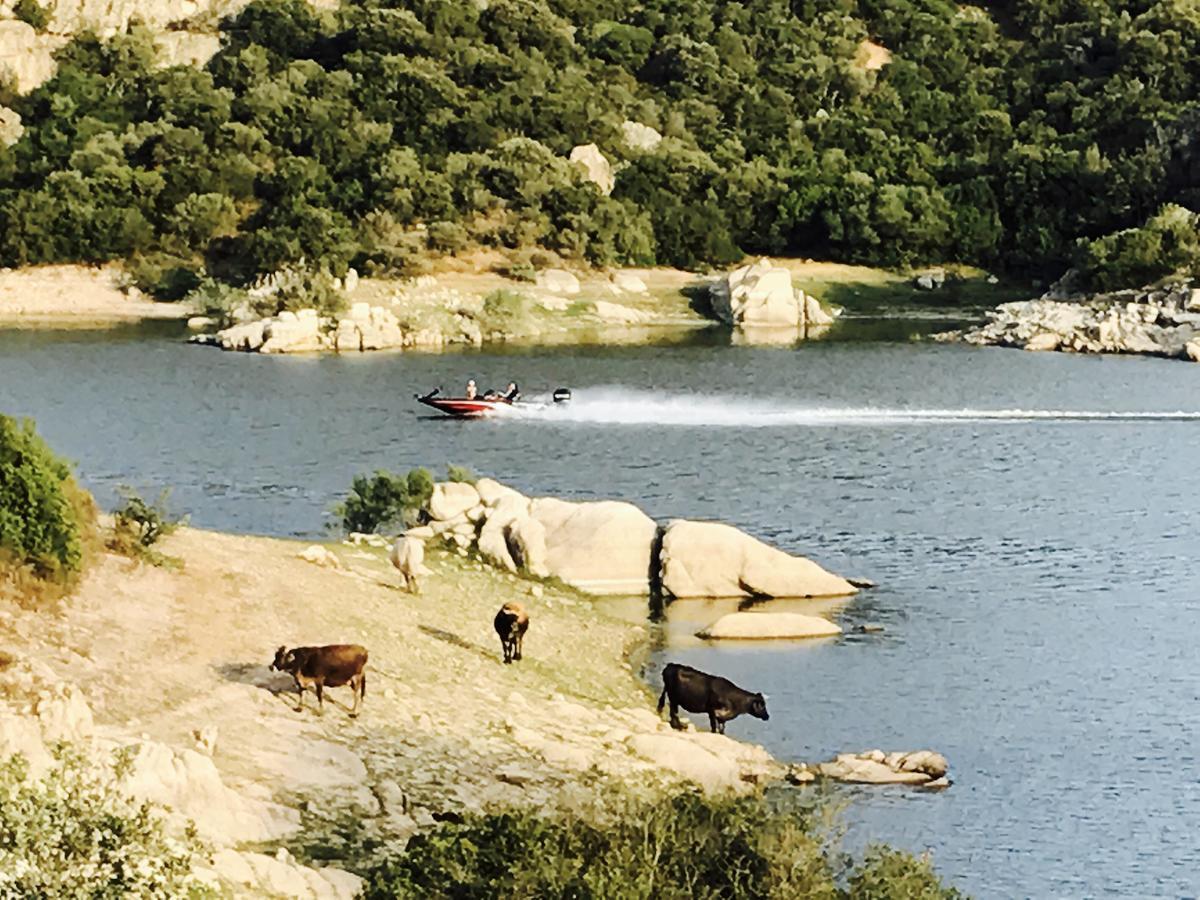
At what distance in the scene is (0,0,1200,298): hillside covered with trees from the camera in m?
130

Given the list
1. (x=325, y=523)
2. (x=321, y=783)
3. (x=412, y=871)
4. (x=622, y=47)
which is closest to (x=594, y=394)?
(x=325, y=523)

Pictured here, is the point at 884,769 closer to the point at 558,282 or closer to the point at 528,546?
the point at 528,546

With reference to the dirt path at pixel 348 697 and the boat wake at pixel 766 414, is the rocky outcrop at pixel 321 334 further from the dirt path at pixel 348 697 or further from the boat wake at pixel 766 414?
the dirt path at pixel 348 697

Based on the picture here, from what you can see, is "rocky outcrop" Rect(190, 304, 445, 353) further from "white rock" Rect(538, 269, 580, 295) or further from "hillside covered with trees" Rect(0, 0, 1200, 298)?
"white rock" Rect(538, 269, 580, 295)

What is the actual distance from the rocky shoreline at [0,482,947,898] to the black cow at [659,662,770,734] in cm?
67

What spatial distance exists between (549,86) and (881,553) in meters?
106

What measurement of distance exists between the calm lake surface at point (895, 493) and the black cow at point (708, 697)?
2.95 feet

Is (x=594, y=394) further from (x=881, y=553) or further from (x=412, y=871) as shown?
(x=412, y=871)

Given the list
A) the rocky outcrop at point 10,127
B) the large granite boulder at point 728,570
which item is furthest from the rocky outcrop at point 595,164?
the large granite boulder at point 728,570

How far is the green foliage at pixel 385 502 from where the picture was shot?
1902 inches

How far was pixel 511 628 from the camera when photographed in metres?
36.4

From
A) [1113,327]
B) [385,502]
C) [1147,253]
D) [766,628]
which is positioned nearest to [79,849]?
[766,628]

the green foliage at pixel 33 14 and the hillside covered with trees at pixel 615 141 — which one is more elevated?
the green foliage at pixel 33 14

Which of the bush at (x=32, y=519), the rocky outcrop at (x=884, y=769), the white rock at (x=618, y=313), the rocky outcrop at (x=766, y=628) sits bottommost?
the rocky outcrop at (x=884, y=769)
